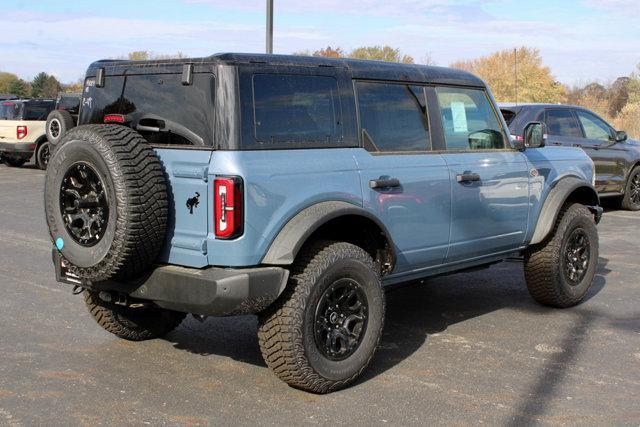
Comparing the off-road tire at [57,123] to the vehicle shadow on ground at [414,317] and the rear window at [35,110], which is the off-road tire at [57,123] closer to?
the rear window at [35,110]

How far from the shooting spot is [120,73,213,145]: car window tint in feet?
14.8

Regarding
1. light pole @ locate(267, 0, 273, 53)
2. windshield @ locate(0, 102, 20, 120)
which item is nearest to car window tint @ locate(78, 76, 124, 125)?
light pole @ locate(267, 0, 273, 53)

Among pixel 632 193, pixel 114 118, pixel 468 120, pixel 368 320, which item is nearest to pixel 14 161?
pixel 632 193

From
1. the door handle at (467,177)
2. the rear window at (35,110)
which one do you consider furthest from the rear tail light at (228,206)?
the rear window at (35,110)

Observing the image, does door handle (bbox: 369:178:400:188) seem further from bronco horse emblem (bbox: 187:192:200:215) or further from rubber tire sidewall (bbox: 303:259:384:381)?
bronco horse emblem (bbox: 187:192:200:215)

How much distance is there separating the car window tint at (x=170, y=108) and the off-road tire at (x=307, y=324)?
913 mm

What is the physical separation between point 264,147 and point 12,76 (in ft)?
246

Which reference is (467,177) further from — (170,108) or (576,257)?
(170,108)

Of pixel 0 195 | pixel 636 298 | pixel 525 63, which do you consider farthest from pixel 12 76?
pixel 636 298

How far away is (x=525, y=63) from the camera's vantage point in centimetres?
4844

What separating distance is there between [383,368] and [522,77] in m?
44.7

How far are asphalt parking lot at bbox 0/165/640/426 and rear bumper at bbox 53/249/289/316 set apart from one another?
566mm

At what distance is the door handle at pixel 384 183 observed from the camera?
16.4ft

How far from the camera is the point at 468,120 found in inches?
239
